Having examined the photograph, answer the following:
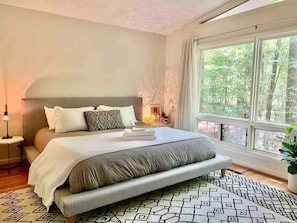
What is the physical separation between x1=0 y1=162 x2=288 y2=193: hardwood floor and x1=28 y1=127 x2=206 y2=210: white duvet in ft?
1.49

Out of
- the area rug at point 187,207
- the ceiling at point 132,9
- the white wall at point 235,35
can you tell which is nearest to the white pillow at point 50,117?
the area rug at point 187,207

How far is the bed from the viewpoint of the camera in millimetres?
2172

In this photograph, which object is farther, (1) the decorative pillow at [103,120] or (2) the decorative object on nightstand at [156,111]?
(2) the decorative object on nightstand at [156,111]

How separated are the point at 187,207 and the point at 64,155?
56.5 inches

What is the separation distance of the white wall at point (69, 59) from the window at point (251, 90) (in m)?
1.29

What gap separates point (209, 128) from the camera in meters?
4.74

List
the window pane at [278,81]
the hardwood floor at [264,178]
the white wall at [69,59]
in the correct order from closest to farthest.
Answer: the hardwood floor at [264,178] → the window pane at [278,81] → the white wall at [69,59]

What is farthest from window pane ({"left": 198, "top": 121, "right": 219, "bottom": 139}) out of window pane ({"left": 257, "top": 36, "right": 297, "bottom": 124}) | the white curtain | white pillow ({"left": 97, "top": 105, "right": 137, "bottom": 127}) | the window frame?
white pillow ({"left": 97, "top": 105, "right": 137, "bottom": 127})

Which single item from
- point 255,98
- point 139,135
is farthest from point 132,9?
point 255,98

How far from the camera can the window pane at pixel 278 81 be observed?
343cm

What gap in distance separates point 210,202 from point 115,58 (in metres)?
3.25

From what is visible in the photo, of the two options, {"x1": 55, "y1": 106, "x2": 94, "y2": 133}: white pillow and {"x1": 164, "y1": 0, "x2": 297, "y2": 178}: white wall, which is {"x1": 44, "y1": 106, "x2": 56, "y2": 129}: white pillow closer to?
{"x1": 55, "y1": 106, "x2": 94, "y2": 133}: white pillow

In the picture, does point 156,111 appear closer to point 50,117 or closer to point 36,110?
point 50,117

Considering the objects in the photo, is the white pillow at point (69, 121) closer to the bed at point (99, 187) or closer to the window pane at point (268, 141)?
the bed at point (99, 187)
